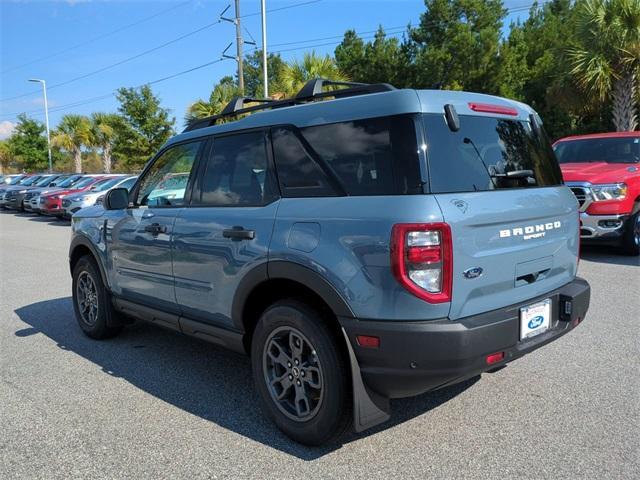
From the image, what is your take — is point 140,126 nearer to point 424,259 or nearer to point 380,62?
point 380,62

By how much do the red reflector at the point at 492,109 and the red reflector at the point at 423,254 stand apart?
3.25 feet

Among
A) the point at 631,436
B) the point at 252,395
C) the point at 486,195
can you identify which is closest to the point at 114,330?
the point at 252,395

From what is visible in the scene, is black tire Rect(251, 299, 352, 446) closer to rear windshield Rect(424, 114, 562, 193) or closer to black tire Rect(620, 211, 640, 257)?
rear windshield Rect(424, 114, 562, 193)

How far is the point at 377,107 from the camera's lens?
288cm

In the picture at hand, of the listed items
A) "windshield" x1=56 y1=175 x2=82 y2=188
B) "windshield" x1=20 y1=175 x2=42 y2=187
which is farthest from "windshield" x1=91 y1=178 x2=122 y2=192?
"windshield" x1=20 y1=175 x2=42 y2=187

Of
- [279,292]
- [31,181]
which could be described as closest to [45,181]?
[31,181]

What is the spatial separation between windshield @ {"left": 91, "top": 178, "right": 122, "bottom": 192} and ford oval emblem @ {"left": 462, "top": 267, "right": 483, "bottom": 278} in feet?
54.7

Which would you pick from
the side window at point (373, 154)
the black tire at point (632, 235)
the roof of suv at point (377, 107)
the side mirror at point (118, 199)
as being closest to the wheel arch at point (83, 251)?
the side mirror at point (118, 199)

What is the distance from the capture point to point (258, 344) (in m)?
3.35

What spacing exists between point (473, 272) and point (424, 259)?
30 centimetres

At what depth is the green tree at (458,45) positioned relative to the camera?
24094 millimetres

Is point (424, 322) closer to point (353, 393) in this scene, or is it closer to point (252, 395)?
point (353, 393)

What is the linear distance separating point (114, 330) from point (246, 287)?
2.49 metres

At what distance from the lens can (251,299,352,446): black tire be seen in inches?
115
